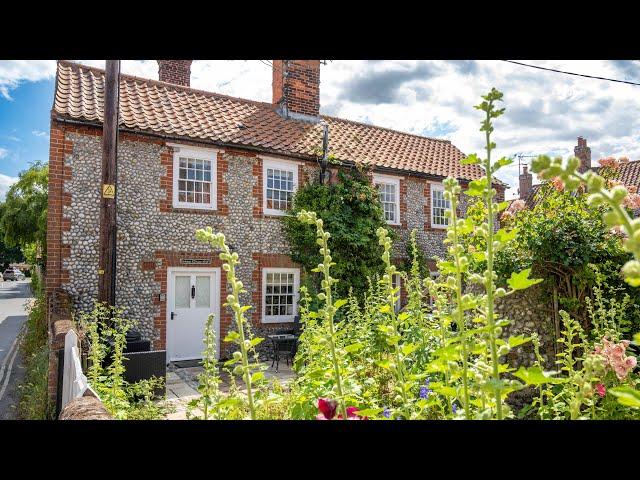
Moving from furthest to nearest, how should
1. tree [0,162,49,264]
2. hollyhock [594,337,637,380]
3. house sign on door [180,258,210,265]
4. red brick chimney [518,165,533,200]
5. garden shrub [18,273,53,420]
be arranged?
1. red brick chimney [518,165,533,200]
2. tree [0,162,49,264]
3. house sign on door [180,258,210,265]
4. garden shrub [18,273,53,420]
5. hollyhock [594,337,637,380]

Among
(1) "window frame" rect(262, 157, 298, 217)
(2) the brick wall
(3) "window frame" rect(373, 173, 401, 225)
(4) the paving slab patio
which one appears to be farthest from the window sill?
(3) "window frame" rect(373, 173, 401, 225)

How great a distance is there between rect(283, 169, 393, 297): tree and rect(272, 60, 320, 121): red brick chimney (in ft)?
8.81

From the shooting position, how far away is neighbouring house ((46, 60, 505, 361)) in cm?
902

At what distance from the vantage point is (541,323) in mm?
5270

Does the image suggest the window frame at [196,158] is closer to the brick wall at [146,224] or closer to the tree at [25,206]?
the brick wall at [146,224]

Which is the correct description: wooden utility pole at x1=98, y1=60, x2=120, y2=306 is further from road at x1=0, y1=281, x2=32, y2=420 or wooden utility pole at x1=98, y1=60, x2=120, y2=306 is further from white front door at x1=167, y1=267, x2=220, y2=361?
road at x1=0, y1=281, x2=32, y2=420

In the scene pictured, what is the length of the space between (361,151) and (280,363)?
677 centimetres

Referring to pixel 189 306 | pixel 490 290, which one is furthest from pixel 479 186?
pixel 189 306

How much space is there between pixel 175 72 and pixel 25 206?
9222 millimetres

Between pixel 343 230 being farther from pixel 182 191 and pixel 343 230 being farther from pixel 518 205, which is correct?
pixel 518 205

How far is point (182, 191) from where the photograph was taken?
1016 cm

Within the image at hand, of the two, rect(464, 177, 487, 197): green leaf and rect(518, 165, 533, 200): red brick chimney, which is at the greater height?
rect(518, 165, 533, 200): red brick chimney
